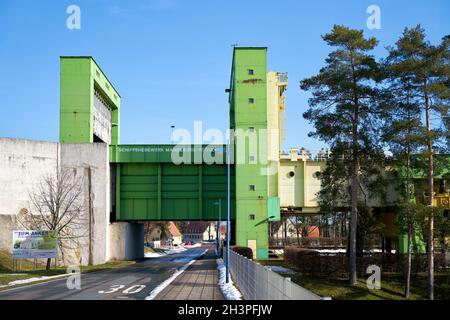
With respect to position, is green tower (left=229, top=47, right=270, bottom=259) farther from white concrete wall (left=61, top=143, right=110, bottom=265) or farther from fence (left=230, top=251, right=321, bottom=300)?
fence (left=230, top=251, right=321, bottom=300)

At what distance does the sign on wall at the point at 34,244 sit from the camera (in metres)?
37.0

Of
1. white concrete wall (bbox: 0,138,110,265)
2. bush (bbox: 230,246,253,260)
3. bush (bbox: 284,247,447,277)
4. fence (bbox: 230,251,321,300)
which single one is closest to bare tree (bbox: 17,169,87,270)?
white concrete wall (bbox: 0,138,110,265)

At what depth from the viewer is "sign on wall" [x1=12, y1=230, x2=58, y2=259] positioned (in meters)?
37.0

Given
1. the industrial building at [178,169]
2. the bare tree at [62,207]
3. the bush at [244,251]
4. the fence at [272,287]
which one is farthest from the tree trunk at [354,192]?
the bare tree at [62,207]

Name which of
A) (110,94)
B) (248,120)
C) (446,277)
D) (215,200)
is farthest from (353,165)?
(110,94)

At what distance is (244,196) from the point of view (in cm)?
5056

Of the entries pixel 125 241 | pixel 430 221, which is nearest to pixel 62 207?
pixel 125 241

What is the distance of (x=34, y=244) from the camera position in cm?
3750

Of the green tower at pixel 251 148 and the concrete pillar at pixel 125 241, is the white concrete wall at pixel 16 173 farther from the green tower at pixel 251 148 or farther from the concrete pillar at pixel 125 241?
the green tower at pixel 251 148

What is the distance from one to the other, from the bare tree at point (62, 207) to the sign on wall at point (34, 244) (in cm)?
708

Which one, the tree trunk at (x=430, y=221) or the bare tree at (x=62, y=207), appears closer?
the tree trunk at (x=430, y=221)

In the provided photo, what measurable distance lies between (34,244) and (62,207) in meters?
9.94

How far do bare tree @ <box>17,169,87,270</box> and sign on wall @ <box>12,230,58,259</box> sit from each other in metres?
7.08

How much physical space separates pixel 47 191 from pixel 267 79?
23944mm
